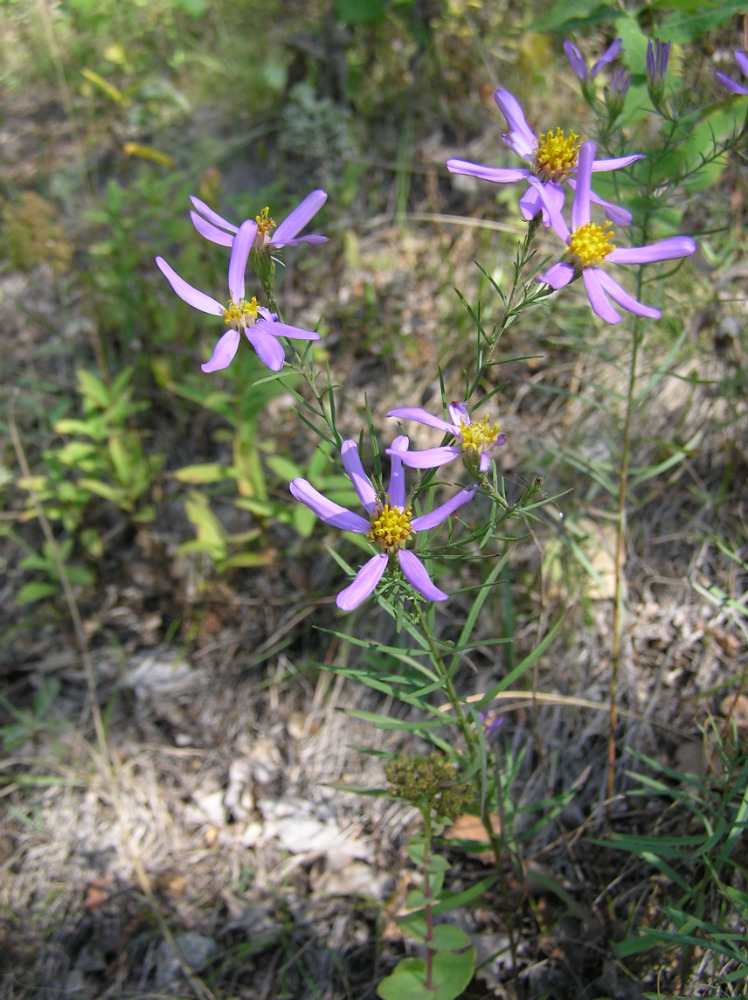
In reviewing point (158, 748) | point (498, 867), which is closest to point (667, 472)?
point (498, 867)

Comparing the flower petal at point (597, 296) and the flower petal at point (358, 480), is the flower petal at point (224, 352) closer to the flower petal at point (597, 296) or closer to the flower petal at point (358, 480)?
the flower petal at point (358, 480)

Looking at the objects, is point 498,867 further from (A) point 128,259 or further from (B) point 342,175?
(B) point 342,175

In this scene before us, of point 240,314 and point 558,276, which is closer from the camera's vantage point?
point 558,276

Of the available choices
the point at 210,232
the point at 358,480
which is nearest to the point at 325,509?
the point at 358,480

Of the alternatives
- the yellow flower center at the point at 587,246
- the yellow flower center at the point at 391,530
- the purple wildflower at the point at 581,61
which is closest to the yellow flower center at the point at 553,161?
the yellow flower center at the point at 587,246

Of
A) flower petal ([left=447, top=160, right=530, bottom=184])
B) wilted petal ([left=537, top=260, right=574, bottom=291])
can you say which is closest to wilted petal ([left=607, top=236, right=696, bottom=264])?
wilted petal ([left=537, top=260, right=574, bottom=291])

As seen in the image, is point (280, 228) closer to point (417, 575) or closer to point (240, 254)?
point (240, 254)
